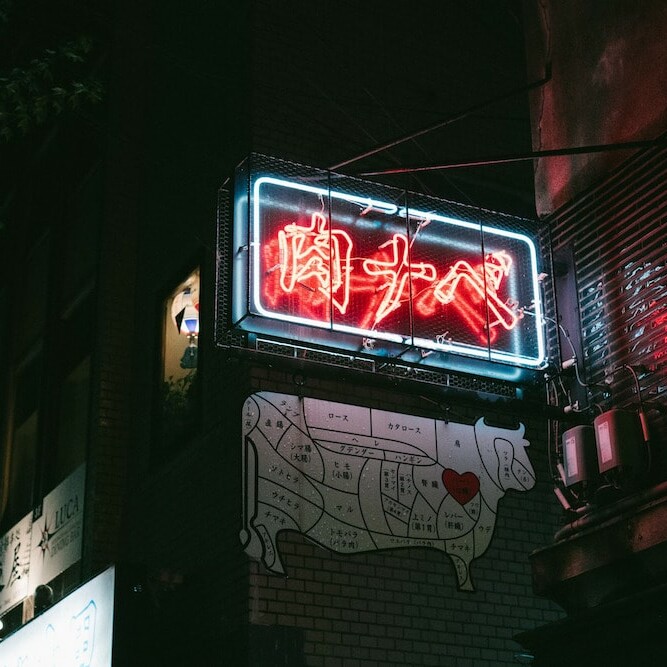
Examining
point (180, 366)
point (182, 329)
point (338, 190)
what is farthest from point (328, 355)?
point (182, 329)

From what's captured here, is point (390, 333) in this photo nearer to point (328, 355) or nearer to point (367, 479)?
point (328, 355)

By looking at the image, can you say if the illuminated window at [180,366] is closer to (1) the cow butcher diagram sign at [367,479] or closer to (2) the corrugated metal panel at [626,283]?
(1) the cow butcher diagram sign at [367,479]

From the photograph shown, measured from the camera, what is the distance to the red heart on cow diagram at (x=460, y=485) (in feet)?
30.5

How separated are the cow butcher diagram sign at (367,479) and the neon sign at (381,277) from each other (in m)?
1.54

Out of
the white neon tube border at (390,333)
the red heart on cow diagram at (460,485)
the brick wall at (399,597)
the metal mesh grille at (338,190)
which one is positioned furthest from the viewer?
the red heart on cow diagram at (460,485)

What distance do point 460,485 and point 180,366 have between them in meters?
2.87

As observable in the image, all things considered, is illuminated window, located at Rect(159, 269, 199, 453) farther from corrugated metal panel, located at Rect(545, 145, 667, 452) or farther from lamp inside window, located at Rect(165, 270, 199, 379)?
corrugated metal panel, located at Rect(545, 145, 667, 452)

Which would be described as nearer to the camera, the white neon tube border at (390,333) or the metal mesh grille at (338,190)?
the white neon tube border at (390,333)

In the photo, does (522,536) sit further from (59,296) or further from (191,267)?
(59,296)

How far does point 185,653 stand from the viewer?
29.0ft

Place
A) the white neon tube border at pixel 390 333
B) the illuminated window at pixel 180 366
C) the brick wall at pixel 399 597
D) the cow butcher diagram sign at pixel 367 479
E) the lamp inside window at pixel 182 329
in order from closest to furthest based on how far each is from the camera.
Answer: the white neon tube border at pixel 390 333 < the brick wall at pixel 399 597 < the cow butcher diagram sign at pixel 367 479 < the illuminated window at pixel 180 366 < the lamp inside window at pixel 182 329

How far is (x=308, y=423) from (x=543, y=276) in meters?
→ 2.20

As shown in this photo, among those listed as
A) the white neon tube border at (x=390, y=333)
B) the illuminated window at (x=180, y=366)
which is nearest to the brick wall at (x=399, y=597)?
the white neon tube border at (x=390, y=333)

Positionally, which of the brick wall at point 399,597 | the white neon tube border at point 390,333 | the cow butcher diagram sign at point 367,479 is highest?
the white neon tube border at point 390,333
